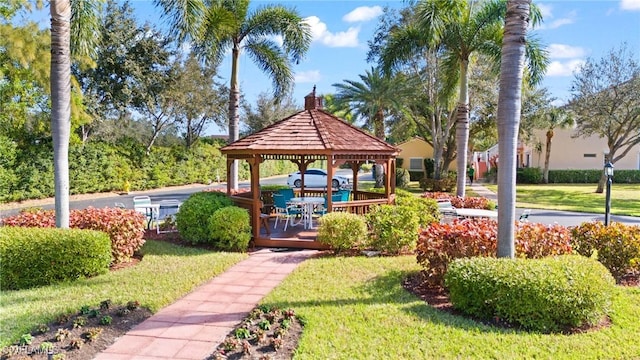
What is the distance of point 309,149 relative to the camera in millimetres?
10906

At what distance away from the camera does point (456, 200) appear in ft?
48.5

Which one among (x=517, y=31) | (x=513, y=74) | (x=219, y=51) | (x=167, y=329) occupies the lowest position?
(x=167, y=329)

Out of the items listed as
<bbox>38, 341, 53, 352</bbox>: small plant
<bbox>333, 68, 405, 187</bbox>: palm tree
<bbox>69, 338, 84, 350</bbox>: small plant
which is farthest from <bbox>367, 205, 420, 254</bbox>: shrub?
<bbox>333, 68, 405, 187</bbox>: palm tree

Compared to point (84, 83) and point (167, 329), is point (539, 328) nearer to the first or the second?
point (167, 329)

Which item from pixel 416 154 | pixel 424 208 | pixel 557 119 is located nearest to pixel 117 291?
pixel 424 208

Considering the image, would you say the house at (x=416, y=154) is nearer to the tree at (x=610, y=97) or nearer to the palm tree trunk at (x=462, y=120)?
the tree at (x=610, y=97)

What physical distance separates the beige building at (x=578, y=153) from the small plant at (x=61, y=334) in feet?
131

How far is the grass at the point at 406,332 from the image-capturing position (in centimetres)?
465

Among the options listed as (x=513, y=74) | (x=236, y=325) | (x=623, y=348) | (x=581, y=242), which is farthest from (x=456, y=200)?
(x=236, y=325)

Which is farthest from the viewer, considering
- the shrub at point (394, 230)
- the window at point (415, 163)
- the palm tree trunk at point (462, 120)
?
the window at point (415, 163)

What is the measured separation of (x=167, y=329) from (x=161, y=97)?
27.8m

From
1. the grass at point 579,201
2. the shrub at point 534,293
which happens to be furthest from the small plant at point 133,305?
the grass at point 579,201

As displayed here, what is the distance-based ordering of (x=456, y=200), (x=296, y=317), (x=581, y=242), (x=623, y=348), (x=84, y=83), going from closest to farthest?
(x=623, y=348), (x=296, y=317), (x=581, y=242), (x=456, y=200), (x=84, y=83)

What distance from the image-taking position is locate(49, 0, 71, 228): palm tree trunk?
7809mm
